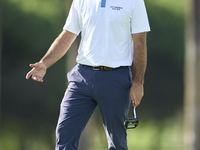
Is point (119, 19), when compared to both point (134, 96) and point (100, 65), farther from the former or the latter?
point (134, 96)

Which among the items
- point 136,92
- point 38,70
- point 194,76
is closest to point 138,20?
point 136,92

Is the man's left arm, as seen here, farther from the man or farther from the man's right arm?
the man's right arm

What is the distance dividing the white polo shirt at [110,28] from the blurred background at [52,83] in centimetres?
874

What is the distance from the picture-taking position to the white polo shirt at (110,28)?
3.60m

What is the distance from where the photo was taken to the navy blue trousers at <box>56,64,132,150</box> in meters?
3.61

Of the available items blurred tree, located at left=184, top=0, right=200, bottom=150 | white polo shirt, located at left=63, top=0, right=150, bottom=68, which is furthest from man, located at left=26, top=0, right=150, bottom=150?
blurred tree, located at left=184, top=0, right=200, bottom=150

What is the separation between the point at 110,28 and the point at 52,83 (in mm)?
9250

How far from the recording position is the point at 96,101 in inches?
145

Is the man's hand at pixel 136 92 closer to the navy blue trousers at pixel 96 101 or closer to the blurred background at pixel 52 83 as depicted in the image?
the navy blue trousers at pixel 96 101

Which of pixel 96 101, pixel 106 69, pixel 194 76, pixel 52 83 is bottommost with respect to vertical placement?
pixel 52 83

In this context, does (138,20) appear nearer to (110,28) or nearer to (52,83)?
(110,28)

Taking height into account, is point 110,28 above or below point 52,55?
above

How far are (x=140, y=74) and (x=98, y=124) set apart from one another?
8855mm

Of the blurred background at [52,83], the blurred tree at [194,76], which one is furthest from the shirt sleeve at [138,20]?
the blurred background at [52,83]
